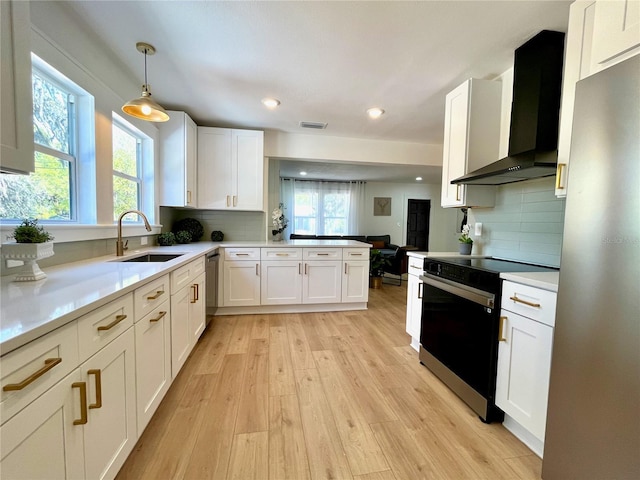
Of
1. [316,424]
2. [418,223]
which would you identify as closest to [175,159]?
[316,424]

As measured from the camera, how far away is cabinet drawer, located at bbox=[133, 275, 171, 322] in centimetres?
129

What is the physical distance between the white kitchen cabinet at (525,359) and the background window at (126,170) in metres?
3.03

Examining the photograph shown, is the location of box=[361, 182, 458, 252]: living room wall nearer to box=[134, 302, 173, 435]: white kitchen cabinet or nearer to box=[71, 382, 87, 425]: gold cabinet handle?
box=[134, 302, 173, 435]: white kitchen cabinet

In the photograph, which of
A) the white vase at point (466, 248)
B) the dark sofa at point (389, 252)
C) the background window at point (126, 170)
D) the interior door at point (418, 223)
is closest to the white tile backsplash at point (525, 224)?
the white vase at point (466, 248)

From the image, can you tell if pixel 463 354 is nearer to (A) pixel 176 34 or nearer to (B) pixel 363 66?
(B) pixel 363 66

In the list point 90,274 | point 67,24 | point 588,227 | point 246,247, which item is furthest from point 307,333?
point 67,24

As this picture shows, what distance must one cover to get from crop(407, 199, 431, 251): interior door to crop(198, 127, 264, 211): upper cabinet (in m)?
5.56

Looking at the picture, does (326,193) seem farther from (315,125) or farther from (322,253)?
(322,253)

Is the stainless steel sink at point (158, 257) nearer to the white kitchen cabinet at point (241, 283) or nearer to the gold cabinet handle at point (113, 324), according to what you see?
the white kitchen cabinet at point (241, 283)

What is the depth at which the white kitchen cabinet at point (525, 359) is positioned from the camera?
4.35ft

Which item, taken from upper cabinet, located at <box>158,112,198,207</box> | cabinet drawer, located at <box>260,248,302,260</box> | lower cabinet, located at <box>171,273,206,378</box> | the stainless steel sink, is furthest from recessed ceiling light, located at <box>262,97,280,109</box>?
lower cabinet, located at <box>171,273,206,378</box>

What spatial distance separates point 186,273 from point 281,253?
143 cm

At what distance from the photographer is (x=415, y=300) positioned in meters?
2.51

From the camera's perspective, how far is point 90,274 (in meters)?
1.39
